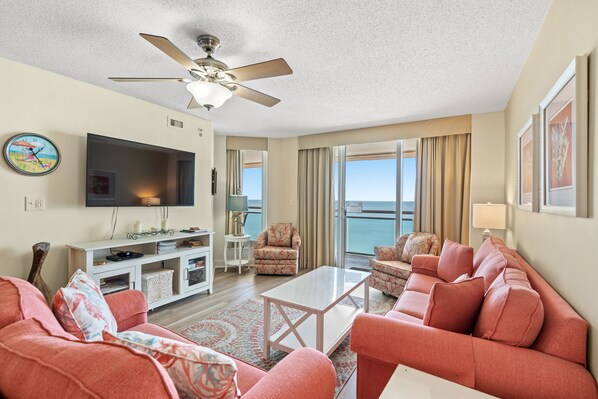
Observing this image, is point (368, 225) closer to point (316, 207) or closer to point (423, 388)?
point (316, 207)

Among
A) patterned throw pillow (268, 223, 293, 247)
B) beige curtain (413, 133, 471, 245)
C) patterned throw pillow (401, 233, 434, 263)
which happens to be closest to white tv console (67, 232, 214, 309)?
patterned throw pillow (268, 223, 293, 247)

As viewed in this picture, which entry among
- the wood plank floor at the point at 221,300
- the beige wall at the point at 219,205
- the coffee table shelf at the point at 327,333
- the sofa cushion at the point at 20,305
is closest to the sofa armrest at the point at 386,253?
the wood plank floor at the point at 221,300

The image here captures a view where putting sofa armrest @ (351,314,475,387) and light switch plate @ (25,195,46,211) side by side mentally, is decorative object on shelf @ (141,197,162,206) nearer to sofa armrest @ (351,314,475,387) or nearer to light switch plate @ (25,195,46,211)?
light switch plate @ (25,195,46,211)

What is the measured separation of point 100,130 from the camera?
9.68ft

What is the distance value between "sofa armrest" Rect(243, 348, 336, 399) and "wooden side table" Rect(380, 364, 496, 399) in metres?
0.22

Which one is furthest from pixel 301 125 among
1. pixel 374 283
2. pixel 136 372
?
pixel 136 372

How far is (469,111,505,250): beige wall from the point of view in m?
3.52

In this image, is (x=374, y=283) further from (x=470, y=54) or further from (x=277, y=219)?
(x=470, y=54)

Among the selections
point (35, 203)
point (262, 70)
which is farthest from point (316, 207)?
point (35, 203)

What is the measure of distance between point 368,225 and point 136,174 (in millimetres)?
3963

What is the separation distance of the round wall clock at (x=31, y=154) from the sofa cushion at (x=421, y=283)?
3541mm

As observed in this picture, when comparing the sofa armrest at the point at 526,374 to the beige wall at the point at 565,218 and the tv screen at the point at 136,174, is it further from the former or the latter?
the tv screen at the point at 136,174

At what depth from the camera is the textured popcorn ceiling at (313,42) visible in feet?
5.60

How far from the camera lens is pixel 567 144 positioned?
4.36 ft
